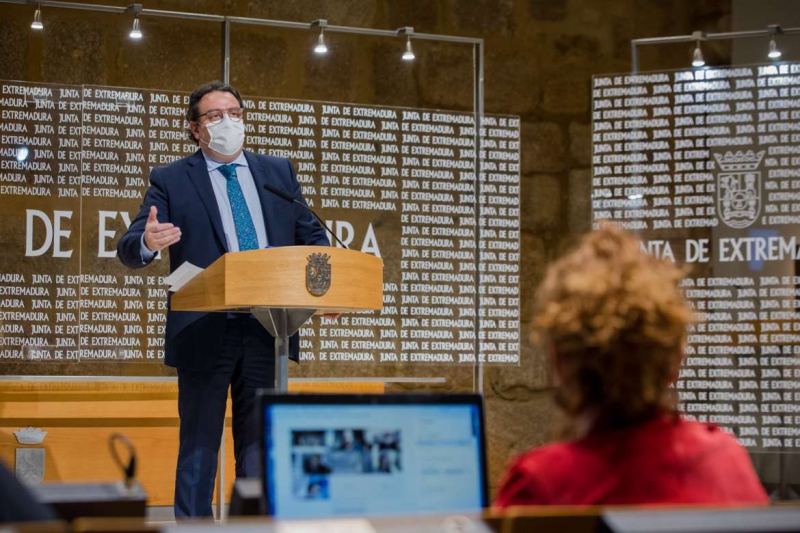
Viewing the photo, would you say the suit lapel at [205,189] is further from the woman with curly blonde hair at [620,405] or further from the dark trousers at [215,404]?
the woman with curly blonde hair at [620,405]

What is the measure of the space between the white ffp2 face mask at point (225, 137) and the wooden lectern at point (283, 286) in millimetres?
656

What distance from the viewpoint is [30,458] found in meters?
4.31

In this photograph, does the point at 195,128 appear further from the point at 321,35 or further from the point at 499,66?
the point at 499,66

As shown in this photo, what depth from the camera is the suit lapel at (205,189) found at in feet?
11.7

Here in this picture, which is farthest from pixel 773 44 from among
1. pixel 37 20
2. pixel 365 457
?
pixel 365 457

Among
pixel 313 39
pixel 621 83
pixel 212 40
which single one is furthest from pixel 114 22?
pixel 621 83

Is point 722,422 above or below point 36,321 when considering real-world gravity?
below

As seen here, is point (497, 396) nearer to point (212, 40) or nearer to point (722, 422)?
point (722, 422)

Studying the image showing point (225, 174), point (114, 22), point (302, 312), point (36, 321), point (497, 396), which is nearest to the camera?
point (302, 312)

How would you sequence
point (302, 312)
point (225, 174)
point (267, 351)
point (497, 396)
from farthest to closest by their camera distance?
point (497, 396) < point (225, 174) < point (267, 351) < point (302, 312)

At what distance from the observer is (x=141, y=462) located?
4469mm

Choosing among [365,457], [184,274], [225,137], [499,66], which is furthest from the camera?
[499,66]

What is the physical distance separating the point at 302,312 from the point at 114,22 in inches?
87.2

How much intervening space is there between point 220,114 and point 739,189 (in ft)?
8.65
